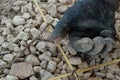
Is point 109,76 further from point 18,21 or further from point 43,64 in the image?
point 18,21

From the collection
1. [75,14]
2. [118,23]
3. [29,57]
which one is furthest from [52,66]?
[118,23]

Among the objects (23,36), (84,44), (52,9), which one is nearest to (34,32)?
(23,36)

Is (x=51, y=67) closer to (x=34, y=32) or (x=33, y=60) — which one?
(x=33, y=60)

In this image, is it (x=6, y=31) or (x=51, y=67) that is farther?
(x=6, y=31)

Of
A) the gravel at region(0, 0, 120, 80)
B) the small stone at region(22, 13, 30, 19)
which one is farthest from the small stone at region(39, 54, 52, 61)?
the small stone at region(22, 13, 30, 19)

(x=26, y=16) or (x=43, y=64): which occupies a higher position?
(x=26, y=16)

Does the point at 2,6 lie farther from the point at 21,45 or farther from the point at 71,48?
the point at 71,48

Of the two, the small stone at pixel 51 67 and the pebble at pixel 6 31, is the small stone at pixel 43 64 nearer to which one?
the small stone at pixel 51 67

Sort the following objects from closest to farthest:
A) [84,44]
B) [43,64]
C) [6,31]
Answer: [84,44], [43,64], [6,31]

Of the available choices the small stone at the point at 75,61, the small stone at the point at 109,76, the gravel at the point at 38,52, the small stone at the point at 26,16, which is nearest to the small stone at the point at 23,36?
the gravel at the point at 38,52

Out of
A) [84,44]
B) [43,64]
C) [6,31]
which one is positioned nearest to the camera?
[84,44]
